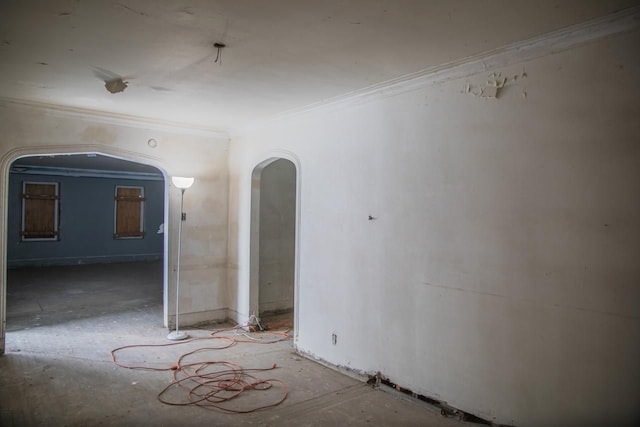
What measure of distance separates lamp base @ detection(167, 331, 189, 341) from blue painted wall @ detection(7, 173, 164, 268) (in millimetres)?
7620

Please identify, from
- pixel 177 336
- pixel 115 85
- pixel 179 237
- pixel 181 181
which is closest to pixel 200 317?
pixel 177 336

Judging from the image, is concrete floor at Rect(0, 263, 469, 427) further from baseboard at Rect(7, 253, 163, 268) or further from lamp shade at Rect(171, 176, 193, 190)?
baseboard at Rect(7, 253, 163, 268)

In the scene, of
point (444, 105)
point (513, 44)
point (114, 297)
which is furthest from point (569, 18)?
point (114, 297)

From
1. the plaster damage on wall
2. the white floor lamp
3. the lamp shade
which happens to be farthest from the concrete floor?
the plaster damage on wall

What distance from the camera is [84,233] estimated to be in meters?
11.5

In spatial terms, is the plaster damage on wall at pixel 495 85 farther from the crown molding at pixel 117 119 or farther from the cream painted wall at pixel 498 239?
the crown molding at pixel 117 119

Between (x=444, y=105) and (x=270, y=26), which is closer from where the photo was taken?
(x=270, y=26)

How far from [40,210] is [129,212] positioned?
215 cm

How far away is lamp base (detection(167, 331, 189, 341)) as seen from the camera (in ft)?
17.1

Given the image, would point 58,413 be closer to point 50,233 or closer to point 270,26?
point 270,26

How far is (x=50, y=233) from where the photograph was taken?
1098cm

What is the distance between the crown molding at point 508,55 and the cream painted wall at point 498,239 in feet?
0.15

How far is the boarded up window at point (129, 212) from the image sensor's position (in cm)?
1196

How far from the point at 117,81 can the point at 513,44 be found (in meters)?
3.26
